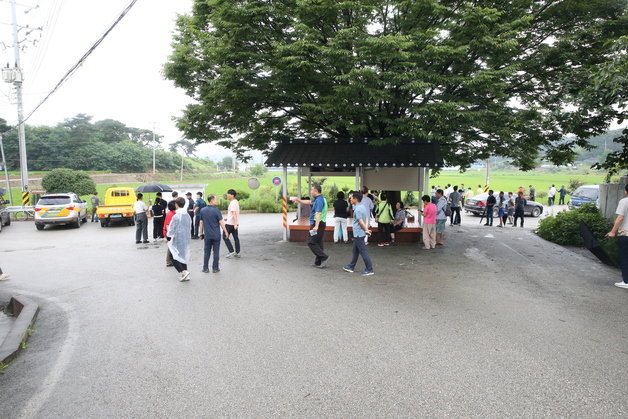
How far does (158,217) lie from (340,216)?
22.3 feet

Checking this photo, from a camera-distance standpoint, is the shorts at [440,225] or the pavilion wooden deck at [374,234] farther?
the pavilion wooden deck at [374,234]

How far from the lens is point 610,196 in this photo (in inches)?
493

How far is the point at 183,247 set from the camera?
28.2ft

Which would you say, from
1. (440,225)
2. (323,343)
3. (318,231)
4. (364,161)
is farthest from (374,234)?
(323,343)

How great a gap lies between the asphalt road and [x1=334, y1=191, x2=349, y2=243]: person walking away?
7.75ft

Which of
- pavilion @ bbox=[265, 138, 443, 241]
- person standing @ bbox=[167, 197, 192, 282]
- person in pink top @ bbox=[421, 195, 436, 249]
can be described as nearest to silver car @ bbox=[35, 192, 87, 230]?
pavilion @ bbox=[265, 138, 443, 241]

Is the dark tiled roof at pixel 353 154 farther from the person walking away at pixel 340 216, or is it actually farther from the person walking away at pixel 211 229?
the person walking away at pixel 211 229

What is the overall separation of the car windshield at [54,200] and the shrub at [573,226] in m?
21.3

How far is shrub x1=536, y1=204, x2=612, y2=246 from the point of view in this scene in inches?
486

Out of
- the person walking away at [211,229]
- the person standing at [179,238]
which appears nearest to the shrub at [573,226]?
the person walking away at [211,229]

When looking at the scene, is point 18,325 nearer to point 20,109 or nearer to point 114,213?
point 114,213

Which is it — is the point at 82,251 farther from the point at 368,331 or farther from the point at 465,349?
the point at 465,349

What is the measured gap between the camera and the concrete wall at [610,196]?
39.0 feet

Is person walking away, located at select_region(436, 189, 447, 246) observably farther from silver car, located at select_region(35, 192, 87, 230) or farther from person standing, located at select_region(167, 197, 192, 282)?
silver car, located at select_region(35, 192, 87, 230)
